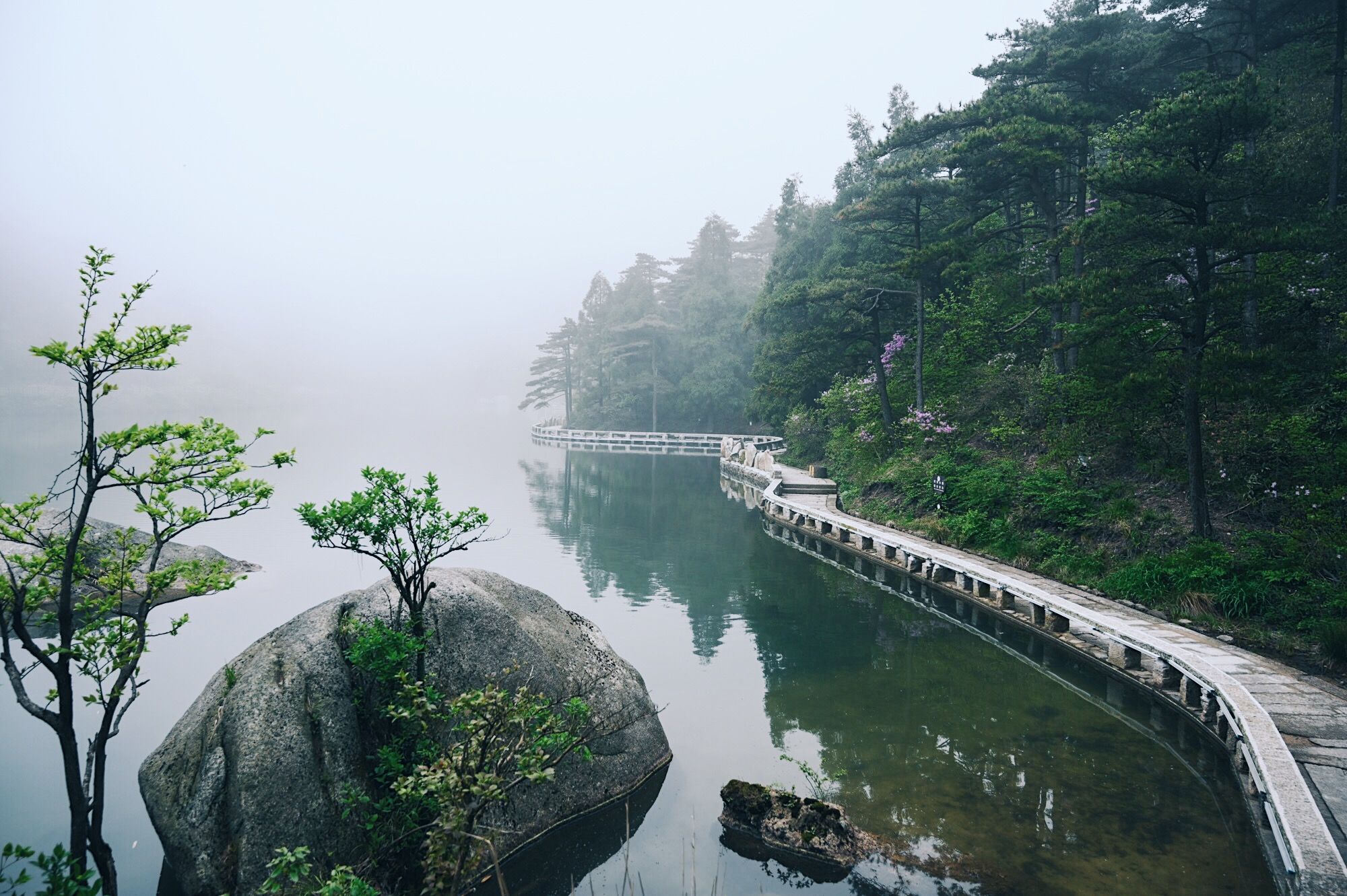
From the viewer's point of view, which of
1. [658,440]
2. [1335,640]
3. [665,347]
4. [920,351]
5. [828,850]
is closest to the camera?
[828,850]

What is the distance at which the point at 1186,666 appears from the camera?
9.92 meters

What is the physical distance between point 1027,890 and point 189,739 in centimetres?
742

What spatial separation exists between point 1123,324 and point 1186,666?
6665 mm

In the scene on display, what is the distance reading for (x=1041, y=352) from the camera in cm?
2247

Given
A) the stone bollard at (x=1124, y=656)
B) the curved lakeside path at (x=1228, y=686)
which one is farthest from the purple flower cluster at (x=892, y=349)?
the stone bollard at (x=1124, y=656)

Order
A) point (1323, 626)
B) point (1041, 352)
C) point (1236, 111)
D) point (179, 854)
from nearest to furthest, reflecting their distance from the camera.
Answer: point (179, 854) → point (1323, 626) → point (1236, 111) → point (1041, 352)

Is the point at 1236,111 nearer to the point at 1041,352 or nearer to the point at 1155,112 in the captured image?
the point at 1155,112

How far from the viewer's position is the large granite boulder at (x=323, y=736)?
610 centimetres

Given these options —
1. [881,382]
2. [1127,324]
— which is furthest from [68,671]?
[881,382]

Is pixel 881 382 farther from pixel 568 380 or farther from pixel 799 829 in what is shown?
pixel 568 380

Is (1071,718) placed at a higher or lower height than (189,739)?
lower

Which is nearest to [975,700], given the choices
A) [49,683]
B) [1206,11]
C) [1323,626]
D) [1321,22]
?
[1323,626]

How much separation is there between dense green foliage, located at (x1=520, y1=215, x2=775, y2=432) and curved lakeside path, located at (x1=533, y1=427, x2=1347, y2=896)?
125 feet

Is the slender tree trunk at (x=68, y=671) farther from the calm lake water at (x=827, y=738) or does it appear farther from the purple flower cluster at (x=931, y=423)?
the purple flower cluster at (x=931, y=423)
